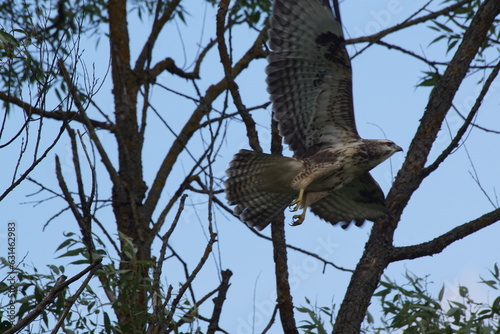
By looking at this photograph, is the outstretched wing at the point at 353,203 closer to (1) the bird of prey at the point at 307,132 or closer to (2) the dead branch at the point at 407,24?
(1) the bird of prey at the point at 307,132

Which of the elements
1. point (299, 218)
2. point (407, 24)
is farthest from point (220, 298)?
point (407, 24)

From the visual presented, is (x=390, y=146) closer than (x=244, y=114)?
No

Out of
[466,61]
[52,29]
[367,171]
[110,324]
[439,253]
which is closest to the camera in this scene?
[110,324]

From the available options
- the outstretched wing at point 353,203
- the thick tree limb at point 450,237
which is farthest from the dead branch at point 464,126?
the outstretched wing at point 353,203

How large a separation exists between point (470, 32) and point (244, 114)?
60.1 inches

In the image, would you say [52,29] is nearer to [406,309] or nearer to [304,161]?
[304,161]

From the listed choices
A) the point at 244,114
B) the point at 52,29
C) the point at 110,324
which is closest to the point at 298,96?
the point at 244,114

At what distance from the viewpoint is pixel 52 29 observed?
7246mm

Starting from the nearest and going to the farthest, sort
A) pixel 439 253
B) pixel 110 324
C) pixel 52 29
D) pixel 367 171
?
pixel 110 324
pixel 439 253
pixel 367 171
pixel 52 29

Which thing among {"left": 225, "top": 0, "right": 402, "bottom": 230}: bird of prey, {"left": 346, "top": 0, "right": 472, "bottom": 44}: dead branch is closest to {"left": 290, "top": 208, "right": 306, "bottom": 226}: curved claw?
{"left": 225, "top": 0, "right": 402, "bottom": 230}: bird of prey

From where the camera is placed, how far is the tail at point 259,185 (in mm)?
4902

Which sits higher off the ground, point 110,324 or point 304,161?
point 304,161

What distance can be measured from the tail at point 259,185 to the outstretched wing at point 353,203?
0.37m

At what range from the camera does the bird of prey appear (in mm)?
4789
